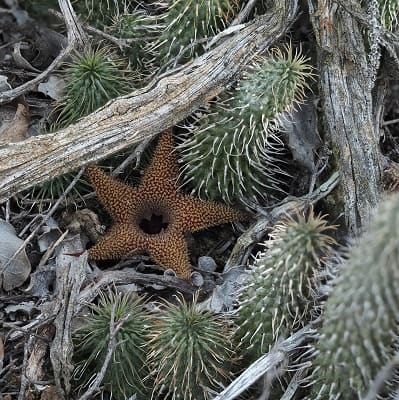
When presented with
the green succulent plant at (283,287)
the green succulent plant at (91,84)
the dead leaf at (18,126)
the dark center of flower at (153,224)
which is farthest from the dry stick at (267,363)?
the dead leaf at (18,126)

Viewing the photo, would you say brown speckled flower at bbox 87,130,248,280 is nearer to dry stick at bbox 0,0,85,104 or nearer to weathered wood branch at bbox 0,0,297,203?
weathered wood branch at bbox 0,0,297,203

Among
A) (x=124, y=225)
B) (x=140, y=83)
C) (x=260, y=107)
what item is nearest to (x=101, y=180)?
(x=124, y=225)

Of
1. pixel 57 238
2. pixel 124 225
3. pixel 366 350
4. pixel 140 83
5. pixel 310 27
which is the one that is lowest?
pixel 57 238

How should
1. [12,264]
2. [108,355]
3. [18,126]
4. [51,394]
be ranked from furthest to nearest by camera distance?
[18,126], [12,264], [51,394], [108,355]

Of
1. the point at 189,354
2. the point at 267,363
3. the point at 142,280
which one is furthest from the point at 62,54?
the point at 267,363

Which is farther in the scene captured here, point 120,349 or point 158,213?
point 158,213

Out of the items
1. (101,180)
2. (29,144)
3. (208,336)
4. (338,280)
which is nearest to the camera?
(338,280)

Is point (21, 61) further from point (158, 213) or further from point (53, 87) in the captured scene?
point (158, 213)

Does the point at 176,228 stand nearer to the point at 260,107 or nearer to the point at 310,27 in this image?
the point at 260,107
